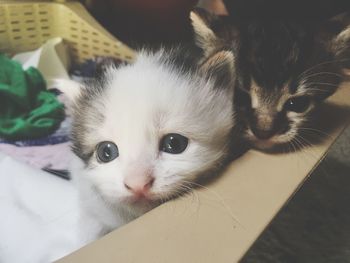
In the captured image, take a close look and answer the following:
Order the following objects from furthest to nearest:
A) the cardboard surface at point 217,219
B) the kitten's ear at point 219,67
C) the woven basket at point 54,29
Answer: the woven basket at point 54,29 → the kitten's ear at point 219,67 → the cardboard surface at point 217,219

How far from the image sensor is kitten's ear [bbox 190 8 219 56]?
43.4 inches

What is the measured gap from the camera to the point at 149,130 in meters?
0.85

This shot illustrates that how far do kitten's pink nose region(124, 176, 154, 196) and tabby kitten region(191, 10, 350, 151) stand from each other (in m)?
0.30

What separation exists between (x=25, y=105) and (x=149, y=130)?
37.0 inches

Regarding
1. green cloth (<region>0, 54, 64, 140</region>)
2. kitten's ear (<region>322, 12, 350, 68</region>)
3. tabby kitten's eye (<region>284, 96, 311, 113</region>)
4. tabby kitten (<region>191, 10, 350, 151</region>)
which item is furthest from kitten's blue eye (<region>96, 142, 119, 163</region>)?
green cloth (<region>0, 54, 64, 140</region>)

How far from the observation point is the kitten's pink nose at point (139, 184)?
2.69 feet

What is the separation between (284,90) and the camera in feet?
3.37

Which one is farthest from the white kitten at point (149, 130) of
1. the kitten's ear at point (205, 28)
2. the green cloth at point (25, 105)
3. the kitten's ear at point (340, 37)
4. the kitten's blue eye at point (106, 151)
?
the green cloth at point (25, 105)

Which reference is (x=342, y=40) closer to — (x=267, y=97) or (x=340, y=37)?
(x=340, y=37)

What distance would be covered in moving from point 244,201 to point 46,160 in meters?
0.85

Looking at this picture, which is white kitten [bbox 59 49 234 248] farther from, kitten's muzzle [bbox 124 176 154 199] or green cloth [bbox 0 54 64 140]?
green cloth [bbox 0 54 64 140]

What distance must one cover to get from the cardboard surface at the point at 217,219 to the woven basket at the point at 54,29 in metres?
1.04

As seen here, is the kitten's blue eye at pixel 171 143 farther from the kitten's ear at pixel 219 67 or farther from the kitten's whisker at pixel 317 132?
the kitten's whisker at pixel 317 132

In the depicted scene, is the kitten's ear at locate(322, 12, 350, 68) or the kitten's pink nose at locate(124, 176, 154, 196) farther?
the kitten's ear at locate(322, 12, 350, 68)
